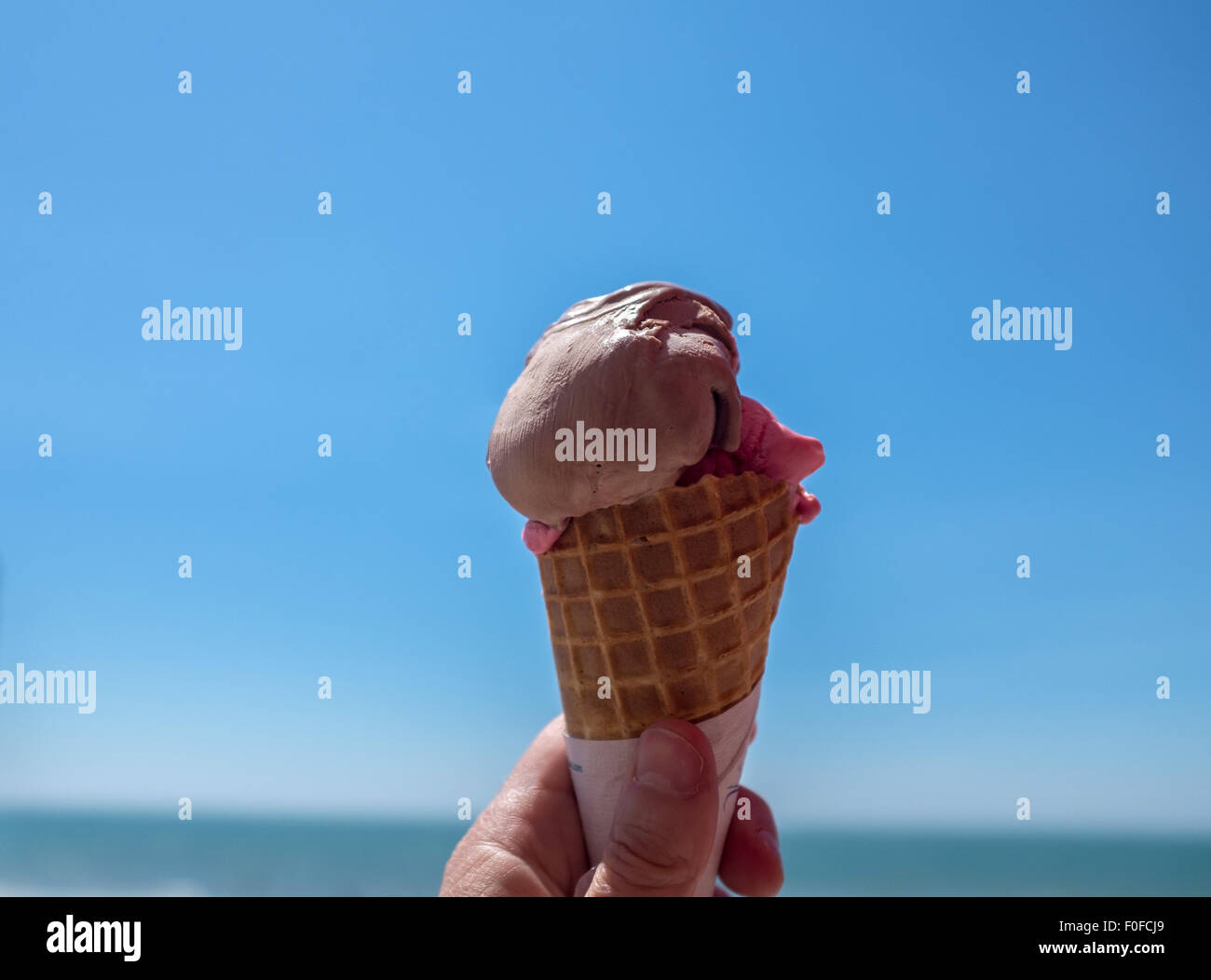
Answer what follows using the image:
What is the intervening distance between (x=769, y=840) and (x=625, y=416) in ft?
5.05

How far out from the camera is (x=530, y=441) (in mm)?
2018

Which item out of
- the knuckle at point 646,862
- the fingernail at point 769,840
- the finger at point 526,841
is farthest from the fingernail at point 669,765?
the fingernail at point 769,840

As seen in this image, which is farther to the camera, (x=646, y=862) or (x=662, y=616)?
(x=662, y=616)

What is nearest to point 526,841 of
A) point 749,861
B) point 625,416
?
point 749,861

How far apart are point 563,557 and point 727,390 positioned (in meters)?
0.63

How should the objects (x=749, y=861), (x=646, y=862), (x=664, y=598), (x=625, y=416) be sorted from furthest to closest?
(x=749, y=861)
(x=664, y=598)
(x=625, y=416)
(x=646, y=862)

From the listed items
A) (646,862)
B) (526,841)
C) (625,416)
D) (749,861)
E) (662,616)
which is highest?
(625,416)

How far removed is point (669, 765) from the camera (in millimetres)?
1915

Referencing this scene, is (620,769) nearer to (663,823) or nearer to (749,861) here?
(663,823)

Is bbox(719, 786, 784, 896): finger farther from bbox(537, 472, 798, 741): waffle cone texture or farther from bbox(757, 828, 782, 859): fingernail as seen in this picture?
bbox(537, 472, 798, 741): waffle cone texture

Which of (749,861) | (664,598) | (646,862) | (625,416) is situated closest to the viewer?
(646,862)

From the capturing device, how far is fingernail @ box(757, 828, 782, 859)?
2533 mm

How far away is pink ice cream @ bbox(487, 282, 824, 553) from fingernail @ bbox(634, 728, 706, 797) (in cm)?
60

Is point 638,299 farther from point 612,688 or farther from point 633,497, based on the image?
point 612,688
